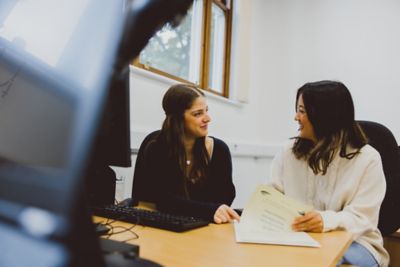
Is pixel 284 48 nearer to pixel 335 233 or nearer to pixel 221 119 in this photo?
pixel 221 119

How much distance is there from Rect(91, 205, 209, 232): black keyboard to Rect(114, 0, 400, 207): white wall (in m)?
2.05

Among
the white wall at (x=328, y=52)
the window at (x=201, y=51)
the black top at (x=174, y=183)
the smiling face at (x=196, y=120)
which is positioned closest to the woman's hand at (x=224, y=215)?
the black top at (x=174, y=183)

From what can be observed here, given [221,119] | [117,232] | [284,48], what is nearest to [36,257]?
[117,232]

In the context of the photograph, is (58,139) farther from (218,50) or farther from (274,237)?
(218,50)

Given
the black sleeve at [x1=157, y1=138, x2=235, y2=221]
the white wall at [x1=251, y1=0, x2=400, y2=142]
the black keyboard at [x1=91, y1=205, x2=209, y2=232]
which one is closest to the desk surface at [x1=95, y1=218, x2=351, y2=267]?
the black keyboard at [x1=91, y1=205, x2=209, y2=232]

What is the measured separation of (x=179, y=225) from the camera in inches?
38.8

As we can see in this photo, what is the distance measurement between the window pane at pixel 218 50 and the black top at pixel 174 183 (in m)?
1.73

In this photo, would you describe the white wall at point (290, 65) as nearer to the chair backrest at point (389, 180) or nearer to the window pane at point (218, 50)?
the window pane at point (218, 50)

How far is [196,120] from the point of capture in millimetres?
1904

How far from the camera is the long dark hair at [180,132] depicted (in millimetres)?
1784

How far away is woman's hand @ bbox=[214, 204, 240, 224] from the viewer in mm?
1157

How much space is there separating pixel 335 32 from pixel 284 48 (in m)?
0.51

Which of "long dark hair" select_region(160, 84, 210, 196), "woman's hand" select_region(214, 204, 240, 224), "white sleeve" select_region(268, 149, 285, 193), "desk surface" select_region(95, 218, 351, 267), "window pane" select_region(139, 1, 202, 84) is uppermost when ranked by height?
"window pane" select_region(139, 1, 202, 84)

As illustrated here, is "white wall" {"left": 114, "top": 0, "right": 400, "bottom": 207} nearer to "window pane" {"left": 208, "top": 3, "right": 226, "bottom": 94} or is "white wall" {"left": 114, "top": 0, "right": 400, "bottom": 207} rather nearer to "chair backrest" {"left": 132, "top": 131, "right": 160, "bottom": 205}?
"window pane" {"left": 208, "top": 3, "right": 226, "bottom": 94}
